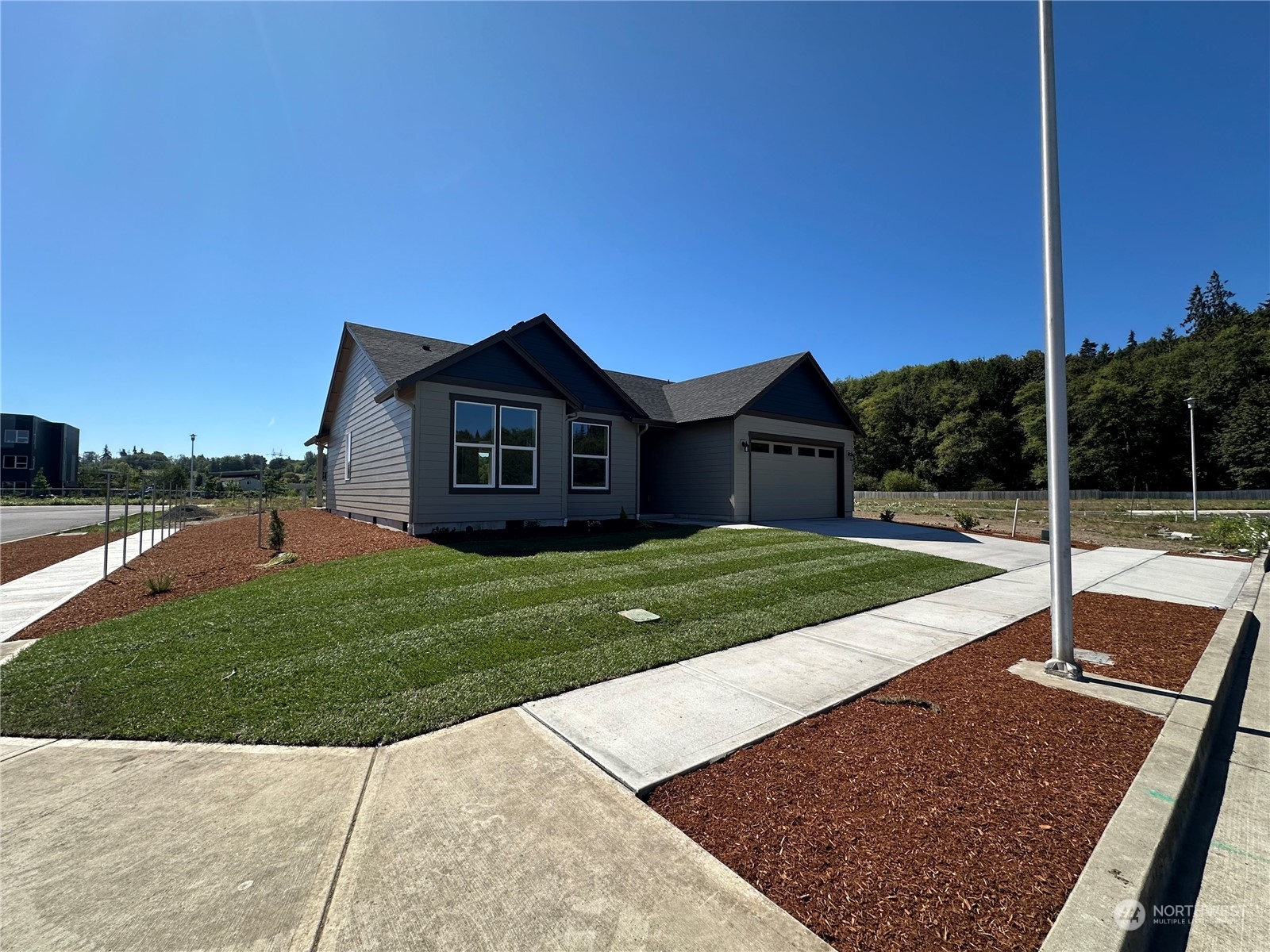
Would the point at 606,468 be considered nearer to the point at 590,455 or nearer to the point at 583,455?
the point at 590,455

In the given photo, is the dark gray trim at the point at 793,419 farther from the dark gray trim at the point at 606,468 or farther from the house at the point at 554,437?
the dark gray trim at the point at 606,468

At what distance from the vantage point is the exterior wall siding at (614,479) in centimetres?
1336

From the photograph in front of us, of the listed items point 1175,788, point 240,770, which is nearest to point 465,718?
point 240,770

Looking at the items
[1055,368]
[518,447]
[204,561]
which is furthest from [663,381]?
[1055,368]

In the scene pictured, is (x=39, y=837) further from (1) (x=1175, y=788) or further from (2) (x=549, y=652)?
(1) (x=1175, y=788)

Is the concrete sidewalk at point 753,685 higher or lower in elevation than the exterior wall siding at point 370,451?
lower

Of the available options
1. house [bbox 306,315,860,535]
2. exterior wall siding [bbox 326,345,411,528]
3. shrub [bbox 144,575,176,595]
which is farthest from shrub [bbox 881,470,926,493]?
shrub [bbox 144,575,176,595]

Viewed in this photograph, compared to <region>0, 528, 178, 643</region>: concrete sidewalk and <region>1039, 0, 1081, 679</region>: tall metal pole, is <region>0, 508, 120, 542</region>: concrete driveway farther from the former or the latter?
<region>1039, 0, 1081, 679</region>: tall metal pole

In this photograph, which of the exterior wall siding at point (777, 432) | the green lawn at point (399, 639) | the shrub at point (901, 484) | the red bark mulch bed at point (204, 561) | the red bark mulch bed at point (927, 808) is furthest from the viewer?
the shrub at point (901, 484)

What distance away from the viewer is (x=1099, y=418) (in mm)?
47000

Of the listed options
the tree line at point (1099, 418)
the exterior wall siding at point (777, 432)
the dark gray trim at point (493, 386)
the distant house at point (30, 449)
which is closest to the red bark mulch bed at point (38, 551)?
the dark gray trim at point (493, 386)

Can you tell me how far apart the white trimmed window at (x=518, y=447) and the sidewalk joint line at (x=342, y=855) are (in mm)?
8865

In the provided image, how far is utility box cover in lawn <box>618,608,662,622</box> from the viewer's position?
18.2 feet

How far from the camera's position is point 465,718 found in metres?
3.43
